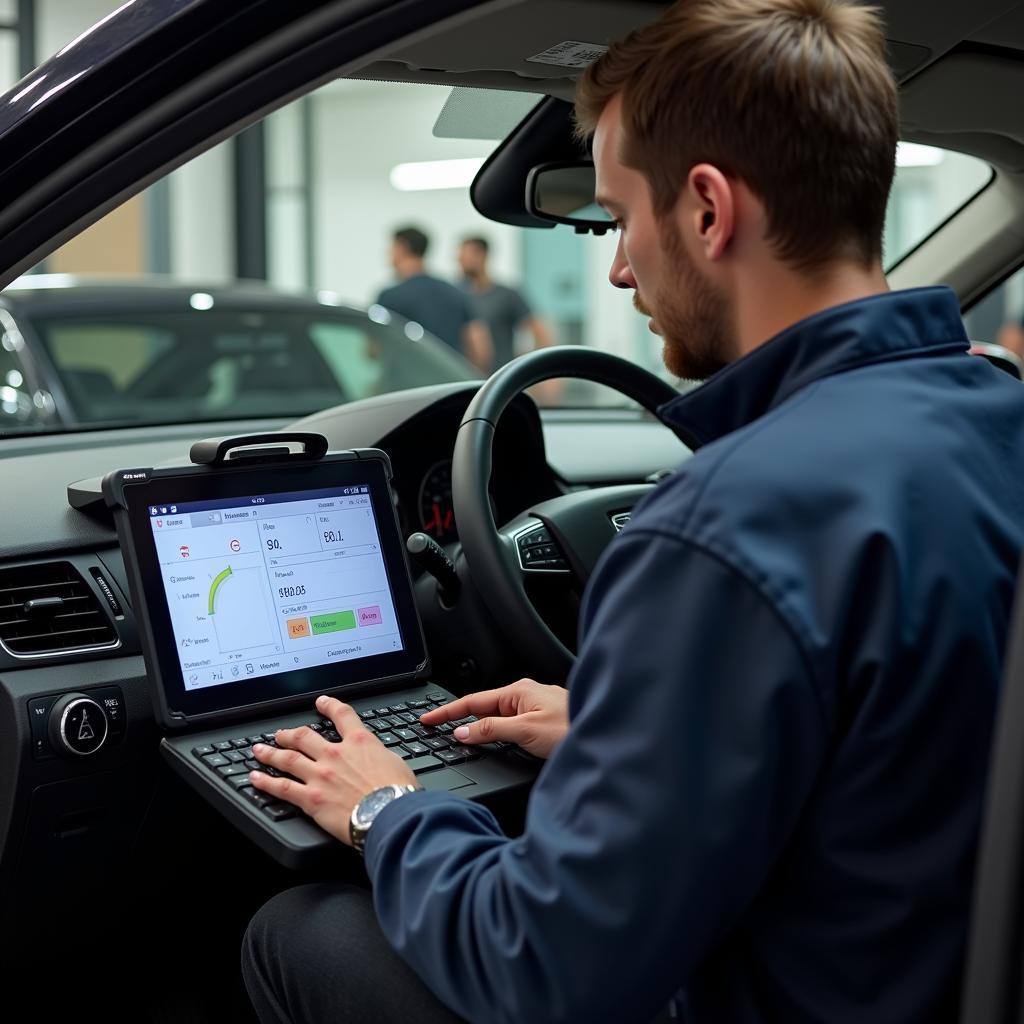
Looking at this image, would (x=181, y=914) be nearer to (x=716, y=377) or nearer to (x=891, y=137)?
(x=716, y=377)

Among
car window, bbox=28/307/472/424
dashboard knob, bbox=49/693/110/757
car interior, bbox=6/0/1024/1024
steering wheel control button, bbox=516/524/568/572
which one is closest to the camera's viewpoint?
car interior, bbox=6/0/1024/1024

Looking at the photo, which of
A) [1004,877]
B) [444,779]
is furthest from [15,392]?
[1004,877]

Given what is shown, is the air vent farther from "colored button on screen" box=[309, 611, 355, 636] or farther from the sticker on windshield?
the sticker on windshield

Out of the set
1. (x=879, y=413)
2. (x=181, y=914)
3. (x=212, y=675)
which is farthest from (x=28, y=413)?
(x=879, y=413)

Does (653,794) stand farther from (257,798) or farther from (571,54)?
(571,54)

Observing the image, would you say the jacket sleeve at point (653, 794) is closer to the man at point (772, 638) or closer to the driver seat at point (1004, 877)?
the man at point (772, 638)

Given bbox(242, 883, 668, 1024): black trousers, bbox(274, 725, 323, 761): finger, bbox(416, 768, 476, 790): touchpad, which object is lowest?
bbox(242, 883, 668, 1024): black trousers

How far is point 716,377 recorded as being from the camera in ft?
3.39

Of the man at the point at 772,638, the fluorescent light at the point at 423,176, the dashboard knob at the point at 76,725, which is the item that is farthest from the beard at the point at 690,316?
the fluorescent light at the point at 423,176

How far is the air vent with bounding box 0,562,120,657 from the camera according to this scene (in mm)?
1555

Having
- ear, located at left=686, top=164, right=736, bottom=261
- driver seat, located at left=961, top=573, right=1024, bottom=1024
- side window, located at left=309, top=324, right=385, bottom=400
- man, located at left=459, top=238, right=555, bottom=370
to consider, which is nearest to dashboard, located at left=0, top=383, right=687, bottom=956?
ear, located at left=686, top=164, right=736, bottom=261

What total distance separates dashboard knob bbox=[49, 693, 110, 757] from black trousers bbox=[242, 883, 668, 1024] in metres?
0.35

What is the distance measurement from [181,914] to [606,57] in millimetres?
1271

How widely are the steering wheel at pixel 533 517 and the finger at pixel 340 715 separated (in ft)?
0.87
